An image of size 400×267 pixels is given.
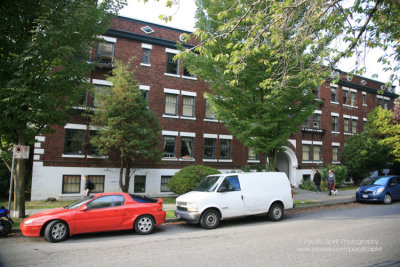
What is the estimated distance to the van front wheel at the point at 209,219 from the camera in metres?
9.30

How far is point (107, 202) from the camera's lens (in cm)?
855

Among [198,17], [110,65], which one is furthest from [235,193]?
[110,65]

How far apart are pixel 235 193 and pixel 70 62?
8.10 metres

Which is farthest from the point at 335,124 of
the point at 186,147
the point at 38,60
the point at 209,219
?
the point at 38,60

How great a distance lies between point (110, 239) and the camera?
315 inches

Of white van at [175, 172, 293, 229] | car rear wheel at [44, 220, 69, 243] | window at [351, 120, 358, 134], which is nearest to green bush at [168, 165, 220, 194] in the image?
white van at [175, 172, 293, 229]

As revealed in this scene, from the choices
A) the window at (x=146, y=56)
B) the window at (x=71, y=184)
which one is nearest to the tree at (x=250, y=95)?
the window at (x=146, y=56)

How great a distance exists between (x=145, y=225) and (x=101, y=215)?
4.67ft

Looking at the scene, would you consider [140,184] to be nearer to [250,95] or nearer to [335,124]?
[250,95]

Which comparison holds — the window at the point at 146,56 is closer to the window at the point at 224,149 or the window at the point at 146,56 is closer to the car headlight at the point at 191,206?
the window at the point at 224,149

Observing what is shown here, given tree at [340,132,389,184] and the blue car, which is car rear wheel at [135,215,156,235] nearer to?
the blue car

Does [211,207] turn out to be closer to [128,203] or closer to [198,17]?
[128,203]

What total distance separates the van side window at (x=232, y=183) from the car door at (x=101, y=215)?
381 cm

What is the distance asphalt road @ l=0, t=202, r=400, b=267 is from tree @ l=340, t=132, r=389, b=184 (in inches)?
636
